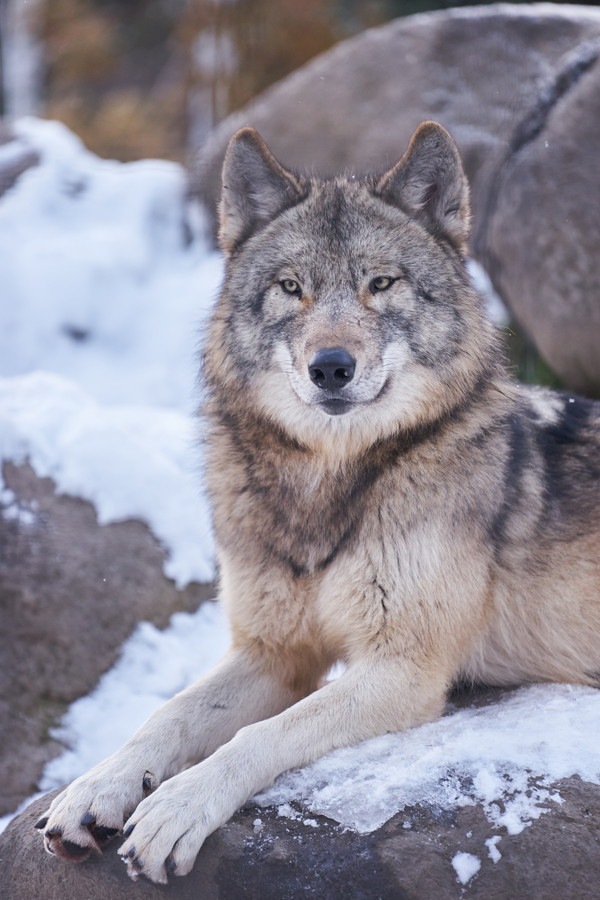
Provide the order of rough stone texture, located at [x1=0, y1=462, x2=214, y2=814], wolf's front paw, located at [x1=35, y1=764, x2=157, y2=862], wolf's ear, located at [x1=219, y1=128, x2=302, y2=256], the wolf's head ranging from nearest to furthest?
wolf's front paw, located at [x1=35, y1=764, x2=157, y2=862], the wolf's head, wolf's ear, located at [x1=219, y1=128, x2=302, y2=256], rough stone texture, located at [x1=0, y1=462, x2=214, y2=814]

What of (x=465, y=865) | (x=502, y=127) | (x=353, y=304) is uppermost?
(x=502, y=127)

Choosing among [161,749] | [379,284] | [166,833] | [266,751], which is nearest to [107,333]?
[379,284]

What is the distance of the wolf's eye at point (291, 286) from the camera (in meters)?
3.65

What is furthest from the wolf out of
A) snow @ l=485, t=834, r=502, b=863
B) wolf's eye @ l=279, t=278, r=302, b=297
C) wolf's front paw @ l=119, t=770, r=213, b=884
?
snow @ l=485, t=834, r=502, b=863

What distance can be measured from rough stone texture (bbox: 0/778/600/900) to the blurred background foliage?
13587mm

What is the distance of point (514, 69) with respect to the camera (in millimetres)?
9203

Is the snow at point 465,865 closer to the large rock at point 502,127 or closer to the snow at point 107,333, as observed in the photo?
the snow at point 107,333

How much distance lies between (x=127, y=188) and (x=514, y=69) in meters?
3.87

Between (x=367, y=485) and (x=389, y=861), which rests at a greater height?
(x=367, y=485)

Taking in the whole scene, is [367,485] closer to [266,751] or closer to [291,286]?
[291,286]

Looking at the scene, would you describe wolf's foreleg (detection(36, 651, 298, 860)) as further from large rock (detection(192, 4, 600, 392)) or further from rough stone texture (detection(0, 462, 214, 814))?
large rock (detection(192, 4, 600, 392))

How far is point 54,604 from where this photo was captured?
16.9 feet

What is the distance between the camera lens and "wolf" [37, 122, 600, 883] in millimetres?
3430

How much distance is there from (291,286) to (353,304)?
268 millimetres
